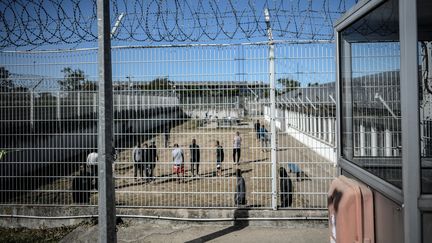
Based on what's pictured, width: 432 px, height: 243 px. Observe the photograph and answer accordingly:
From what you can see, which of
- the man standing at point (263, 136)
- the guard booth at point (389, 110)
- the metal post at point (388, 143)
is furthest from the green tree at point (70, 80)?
the metal post at point (388, 143)

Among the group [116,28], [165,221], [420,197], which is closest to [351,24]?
[420,197]

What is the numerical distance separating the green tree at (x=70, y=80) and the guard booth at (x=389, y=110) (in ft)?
15.5

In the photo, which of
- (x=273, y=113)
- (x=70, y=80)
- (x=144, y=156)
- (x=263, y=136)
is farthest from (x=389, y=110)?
(x=70, y=80)

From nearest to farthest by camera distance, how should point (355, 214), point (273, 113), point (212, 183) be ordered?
1. point (355, 214)
2. point (273, 113)
3. point (212, 183)

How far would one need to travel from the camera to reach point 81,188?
7.05m

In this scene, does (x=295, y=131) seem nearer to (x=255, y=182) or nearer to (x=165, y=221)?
(x=255, y=182)

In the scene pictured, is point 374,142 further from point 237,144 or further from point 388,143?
point 237,144

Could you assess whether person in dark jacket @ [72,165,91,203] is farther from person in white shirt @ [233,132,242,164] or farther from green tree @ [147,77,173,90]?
person in white shirt @ [233,132,242,164]

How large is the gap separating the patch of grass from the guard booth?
4946 millimetres

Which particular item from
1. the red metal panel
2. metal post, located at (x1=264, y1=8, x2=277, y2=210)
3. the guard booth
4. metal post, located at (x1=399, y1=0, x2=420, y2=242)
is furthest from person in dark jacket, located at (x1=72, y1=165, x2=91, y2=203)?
metal post, located at (x1=399, y1=0, x2=420, y2=242)

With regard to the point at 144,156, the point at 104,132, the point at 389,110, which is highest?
the point at 389,110

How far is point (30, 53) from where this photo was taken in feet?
22.5

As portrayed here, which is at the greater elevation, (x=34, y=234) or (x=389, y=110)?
(x=389, y=110)

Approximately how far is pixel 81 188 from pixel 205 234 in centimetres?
250
